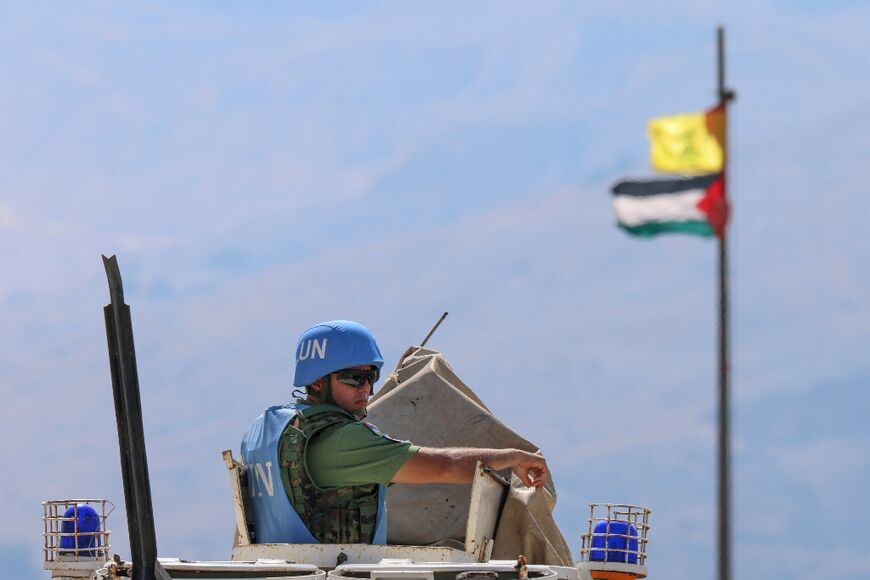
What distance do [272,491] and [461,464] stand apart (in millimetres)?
1338

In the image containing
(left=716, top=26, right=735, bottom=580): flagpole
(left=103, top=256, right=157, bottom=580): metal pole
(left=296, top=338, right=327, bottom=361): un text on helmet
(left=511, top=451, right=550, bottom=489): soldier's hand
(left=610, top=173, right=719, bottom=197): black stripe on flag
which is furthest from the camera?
(left=296, top=338, right=327, bottom=361): un text on helmet

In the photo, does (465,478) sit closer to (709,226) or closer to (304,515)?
(304,515)

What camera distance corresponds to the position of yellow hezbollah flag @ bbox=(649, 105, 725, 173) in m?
12.5

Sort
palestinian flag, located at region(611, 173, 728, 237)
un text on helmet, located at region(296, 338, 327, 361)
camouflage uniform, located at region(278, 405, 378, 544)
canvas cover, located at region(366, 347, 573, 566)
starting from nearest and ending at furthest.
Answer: palestinian flag, located at region(611, 173, 728, 237)
camouflage uniform, located at region(278, 405, 378, 544)
un text on helmet, located at region(296, 338, 327, 361)
canvas cover, located at region(366, 347, 573, 566)

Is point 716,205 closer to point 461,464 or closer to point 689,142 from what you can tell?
point 689,142

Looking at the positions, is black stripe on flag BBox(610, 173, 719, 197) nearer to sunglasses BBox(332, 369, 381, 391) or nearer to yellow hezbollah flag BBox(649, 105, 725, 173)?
yellow hezbollah flag BBox(649, 105, 725, 173)

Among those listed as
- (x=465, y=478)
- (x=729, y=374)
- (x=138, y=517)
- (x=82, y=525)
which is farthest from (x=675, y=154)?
(x=82, y=525)

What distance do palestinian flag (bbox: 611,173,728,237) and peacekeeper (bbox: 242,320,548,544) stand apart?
2.05 m

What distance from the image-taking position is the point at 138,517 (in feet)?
44.7

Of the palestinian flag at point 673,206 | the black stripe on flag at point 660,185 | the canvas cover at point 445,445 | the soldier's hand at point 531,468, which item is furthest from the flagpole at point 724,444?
the canvas cover at point 445,445

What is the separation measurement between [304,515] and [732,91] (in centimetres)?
427

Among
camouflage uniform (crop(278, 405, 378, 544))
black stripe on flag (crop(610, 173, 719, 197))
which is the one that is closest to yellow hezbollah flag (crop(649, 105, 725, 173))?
black stripe on flag (crop(610, 173, 719, 197))

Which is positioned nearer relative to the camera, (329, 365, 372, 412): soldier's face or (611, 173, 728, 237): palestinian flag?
(611, 173, 728, 237): palestinian flag

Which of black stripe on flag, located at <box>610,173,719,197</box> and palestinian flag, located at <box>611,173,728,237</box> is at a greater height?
black stripe on flag, located at <box>610,173,719,197</box>
